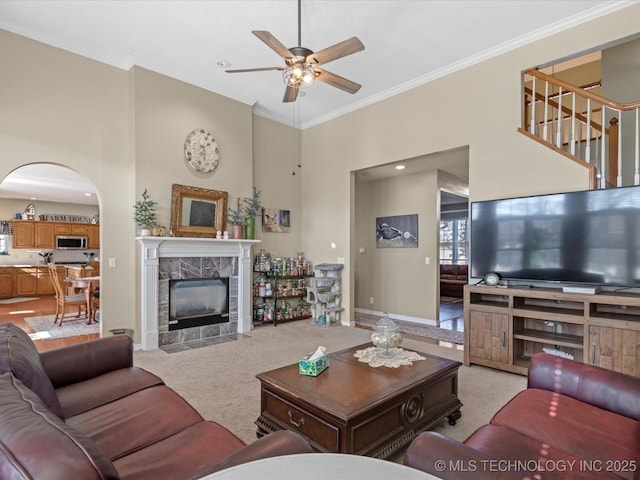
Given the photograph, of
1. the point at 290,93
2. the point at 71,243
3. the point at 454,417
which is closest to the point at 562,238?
the point at 454,417

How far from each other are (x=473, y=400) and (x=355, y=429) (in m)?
1.63

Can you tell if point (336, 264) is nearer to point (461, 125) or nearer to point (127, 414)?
point (461, 125)

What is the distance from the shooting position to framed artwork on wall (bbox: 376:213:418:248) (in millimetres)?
6529

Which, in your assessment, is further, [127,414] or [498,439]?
[127,414]

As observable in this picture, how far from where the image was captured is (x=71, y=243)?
1040 cm

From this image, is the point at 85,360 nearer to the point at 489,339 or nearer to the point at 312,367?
the point at 312,367

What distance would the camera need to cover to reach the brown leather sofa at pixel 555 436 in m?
1.23

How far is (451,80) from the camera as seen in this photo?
4539 mm

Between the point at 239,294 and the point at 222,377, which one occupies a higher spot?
the point at 239,294

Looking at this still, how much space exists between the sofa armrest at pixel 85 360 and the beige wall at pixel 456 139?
13.0 feet

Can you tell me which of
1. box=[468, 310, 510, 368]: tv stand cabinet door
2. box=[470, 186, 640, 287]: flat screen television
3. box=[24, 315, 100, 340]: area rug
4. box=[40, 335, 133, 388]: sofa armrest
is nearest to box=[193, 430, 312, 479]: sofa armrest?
box=[40, 335, 133, 388]: sofa armrest

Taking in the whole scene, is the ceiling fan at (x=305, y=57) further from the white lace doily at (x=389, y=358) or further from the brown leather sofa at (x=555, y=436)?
the brown leather sofa at (x=555, y=436)

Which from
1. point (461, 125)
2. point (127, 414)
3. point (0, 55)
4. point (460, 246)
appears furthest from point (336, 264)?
point (460, 246)

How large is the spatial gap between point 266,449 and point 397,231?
5970mm
